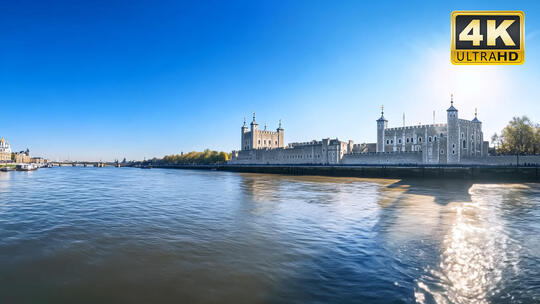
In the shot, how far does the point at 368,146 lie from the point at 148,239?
62171 millimetres

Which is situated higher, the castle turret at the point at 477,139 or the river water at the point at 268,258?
the castle turret at the point at 477,139

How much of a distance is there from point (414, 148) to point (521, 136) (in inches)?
580

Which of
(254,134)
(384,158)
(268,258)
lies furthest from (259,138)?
(268,258)

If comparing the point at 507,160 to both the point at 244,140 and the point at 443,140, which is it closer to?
the point at 443,140

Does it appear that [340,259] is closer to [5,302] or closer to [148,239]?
[148,239]

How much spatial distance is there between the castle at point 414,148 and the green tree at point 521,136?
417 cm

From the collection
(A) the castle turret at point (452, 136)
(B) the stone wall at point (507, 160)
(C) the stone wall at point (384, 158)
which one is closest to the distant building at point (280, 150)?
(C) the stone wall at point (384, 158)

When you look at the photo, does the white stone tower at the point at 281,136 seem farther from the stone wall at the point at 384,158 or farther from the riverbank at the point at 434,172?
the riverbank at the point at 434,172

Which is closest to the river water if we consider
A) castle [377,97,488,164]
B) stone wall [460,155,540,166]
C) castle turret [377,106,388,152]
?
stone wall [460,155,540,166]

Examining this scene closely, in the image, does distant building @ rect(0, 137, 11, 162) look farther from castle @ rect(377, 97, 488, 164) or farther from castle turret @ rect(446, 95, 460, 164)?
castle turret @ rect(446, 95, 460, 164)

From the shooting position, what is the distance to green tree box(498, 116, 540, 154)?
44062 millimetres

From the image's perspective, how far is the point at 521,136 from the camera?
45.1m

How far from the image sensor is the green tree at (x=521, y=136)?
145 feet

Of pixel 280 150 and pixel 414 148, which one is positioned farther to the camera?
pixel 280 150
